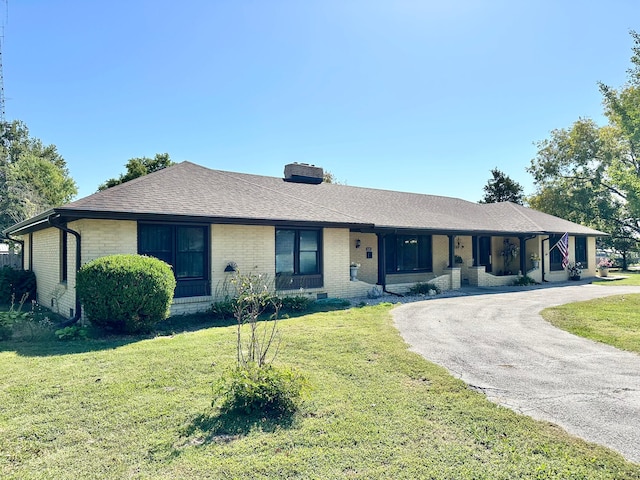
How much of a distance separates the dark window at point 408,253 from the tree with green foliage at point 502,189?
27.3 metres

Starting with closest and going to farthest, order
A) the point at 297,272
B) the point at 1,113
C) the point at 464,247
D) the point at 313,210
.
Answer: the point at 297,272, the point at 313,210, the point at 464,247, the point at 1,113

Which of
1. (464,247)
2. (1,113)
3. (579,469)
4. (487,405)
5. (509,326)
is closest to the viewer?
(579,469)

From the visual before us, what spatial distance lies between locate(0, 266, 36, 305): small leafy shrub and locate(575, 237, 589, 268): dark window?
2708cm

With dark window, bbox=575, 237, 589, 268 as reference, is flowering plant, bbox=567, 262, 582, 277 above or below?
below

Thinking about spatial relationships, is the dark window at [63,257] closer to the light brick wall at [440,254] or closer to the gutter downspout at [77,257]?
the gutter downspout at [77,257]

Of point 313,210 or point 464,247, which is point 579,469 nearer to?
point 313,210

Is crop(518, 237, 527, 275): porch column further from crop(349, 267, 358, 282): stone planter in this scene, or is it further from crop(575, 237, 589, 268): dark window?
crop(349, 267, 358, 282): stone planter

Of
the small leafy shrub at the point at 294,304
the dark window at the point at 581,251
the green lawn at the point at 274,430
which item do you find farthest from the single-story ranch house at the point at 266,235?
the green lawn at the point at 274,430

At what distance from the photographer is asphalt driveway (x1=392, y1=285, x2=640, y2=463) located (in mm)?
4035

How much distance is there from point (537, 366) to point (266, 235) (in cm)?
781

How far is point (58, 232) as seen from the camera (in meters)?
11.2

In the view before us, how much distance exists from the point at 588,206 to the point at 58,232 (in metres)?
39.7

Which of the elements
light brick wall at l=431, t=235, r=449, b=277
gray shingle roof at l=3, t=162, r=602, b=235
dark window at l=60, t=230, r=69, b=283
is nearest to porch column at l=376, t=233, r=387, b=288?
gray shingle roof at l=3, t=162, r=602, b=235

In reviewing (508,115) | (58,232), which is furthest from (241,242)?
(508,115)
